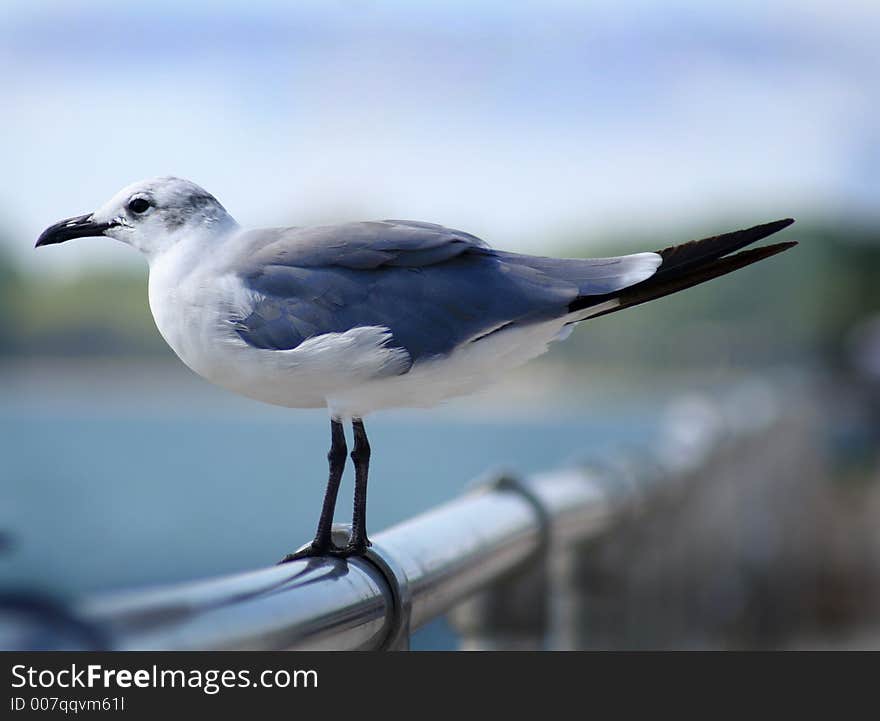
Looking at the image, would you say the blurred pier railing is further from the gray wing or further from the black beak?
the black beak

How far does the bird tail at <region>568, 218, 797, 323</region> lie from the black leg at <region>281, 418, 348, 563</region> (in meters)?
0.29

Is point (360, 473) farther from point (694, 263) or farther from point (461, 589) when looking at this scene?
point (694, 263)

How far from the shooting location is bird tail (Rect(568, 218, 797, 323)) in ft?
3.09

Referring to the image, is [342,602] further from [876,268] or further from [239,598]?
[876,268]

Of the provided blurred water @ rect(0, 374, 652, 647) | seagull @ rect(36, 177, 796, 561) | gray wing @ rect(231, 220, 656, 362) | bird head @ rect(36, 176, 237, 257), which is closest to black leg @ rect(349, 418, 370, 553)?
seagull @ rect(36, 177, 796, 561)

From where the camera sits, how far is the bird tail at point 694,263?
3.09 ft

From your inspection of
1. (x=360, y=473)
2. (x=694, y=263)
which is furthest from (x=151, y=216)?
(x=694, y=263)

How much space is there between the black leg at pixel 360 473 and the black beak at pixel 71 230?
0.30m

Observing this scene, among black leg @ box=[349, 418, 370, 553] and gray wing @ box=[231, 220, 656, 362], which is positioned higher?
gray wing @ box=[231, 220, 656, 362]

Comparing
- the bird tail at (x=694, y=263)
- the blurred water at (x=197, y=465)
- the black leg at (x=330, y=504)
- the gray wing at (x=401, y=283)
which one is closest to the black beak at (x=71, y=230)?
the gray wing at (x=401, y=283)

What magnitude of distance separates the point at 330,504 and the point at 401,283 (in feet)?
0.78

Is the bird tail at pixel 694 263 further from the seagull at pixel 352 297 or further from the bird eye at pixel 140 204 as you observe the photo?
the bird eye at pixel 140 204

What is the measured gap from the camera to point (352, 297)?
110 cm

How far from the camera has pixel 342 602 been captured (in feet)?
3.23
